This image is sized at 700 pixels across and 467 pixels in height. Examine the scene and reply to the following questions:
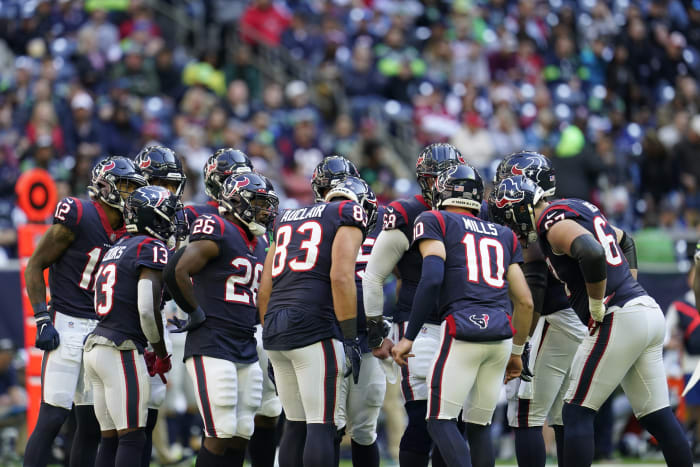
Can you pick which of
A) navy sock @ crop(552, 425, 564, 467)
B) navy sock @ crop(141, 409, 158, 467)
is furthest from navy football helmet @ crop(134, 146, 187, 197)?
navy sock @ crop(552, 425, 564, 467)

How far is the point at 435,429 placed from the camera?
20.6 ft

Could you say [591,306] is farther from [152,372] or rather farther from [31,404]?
[31,404]

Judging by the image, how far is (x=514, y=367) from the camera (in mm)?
6680

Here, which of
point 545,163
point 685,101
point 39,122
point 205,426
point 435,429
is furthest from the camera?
point 685,101

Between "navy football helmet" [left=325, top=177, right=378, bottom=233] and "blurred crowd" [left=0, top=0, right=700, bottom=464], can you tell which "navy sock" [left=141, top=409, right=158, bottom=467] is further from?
"blurred crowd" [left=0, top=0, right=700, bottom=464]

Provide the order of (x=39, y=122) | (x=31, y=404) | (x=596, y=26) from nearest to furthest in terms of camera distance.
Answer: (x=31, y=404)
(x=39, y=122)
(x=596, y=26)

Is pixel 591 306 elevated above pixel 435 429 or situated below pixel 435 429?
above

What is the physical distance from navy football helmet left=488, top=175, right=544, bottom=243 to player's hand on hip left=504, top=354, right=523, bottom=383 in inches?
30.0

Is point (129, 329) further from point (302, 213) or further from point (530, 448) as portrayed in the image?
point (530, 448)

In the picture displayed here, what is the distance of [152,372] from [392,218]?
172cm

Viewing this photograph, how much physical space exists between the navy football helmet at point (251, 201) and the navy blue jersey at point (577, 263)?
1627 mm

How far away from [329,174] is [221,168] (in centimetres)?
94

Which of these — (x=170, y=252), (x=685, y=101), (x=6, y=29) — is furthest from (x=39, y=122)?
(x=685, y=101)

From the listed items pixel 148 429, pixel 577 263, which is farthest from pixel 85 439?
pixel 577 263
